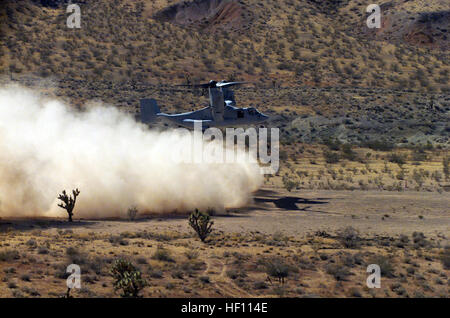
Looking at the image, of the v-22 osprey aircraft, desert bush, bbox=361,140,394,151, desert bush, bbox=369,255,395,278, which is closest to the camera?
desert bush, bbox=369,255,395,278

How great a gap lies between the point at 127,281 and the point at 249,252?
24.6ft

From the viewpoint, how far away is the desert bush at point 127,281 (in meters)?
19.5

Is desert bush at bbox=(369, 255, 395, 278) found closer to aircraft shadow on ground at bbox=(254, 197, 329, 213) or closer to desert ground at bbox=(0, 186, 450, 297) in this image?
desert ground at bbox=(0, 186, 450, 297)

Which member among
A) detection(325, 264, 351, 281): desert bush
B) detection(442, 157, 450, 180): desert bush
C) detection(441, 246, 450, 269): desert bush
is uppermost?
detection(442, 157, 450, 180): desert bush

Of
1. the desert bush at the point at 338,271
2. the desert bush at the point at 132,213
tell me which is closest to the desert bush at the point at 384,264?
the desert bush at the point at 338,271

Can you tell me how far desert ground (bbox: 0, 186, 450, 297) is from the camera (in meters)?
21.1

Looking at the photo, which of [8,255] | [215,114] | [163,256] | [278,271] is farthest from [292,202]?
[8,255]

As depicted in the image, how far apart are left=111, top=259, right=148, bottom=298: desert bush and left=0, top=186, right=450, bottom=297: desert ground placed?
0.42 m

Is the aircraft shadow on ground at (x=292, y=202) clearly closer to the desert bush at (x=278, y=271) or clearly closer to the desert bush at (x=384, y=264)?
the desert bush at (x=384, y=264)

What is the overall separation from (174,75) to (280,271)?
2553 inches

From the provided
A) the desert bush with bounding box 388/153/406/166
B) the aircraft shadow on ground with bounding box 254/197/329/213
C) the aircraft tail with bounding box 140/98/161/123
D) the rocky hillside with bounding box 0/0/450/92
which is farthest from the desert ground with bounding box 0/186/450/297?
the rocky hillside with bounding box 0/0/450/92

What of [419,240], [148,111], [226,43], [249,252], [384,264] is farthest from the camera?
[226,43]

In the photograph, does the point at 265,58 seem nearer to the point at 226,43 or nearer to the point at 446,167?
the point at 226,43

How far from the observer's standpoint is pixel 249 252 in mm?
26156
